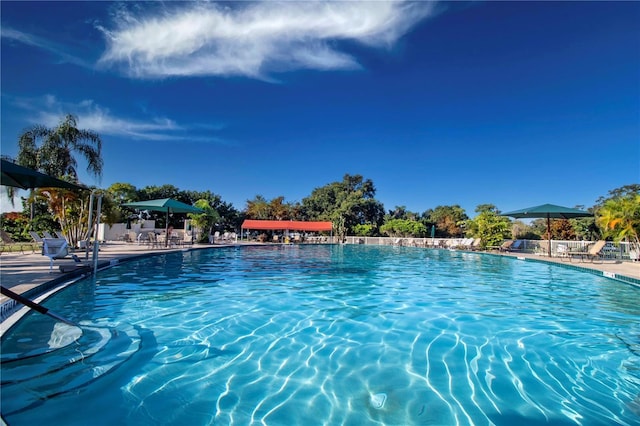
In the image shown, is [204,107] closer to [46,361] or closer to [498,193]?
[46,361]

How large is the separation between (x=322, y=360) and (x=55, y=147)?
18235mm

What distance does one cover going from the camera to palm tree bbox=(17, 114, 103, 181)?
15992mm

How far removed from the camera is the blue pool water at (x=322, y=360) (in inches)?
106

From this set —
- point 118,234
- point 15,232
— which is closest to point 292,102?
point 118,234

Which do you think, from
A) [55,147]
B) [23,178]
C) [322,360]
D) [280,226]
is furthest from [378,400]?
[280,226]

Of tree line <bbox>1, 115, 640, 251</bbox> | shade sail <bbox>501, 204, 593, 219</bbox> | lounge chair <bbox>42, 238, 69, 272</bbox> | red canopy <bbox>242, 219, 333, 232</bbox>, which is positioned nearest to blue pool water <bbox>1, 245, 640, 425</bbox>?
lounge chair <bbox>42, 238, 69, 272</bbox>

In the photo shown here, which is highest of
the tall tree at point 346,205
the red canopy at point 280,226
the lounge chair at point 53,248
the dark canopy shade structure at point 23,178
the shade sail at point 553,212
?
the tall tree at point 346,205

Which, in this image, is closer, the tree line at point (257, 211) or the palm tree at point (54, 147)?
the tree line at point (257, 211)

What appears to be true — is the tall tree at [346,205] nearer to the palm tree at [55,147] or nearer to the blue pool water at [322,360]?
the palm tree at [55,147]

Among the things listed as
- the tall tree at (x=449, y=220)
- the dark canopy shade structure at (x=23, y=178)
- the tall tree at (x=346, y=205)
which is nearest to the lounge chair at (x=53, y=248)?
the dark canopy shade structure at (x=23, y=178)

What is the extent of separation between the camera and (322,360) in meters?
3.77

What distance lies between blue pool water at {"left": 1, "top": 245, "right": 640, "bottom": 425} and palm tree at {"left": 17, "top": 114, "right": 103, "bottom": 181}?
12.3 m

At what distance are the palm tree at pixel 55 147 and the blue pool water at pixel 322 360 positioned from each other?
12.3 metres

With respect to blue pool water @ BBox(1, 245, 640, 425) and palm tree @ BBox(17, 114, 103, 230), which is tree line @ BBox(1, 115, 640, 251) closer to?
palm tree @ BBox(17, 114, 103, 230)
